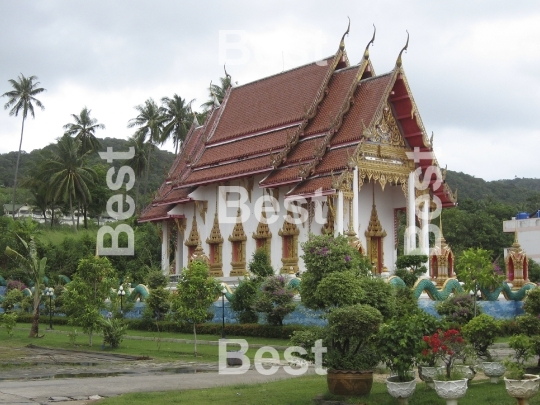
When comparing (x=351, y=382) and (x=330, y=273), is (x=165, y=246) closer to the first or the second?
(x=330, y=273)

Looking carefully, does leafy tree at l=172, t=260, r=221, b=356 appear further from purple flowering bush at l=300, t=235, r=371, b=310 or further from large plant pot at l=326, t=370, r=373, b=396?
large plant pot at l=326, t=370, r=373, b=396

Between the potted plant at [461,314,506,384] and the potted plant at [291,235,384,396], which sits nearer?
the potted plant at [291,235,384,396]

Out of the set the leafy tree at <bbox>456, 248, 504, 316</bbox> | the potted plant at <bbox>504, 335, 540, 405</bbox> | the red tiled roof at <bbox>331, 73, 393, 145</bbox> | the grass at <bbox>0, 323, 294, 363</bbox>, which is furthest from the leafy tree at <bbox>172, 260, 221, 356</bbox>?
the potted plant at <bbox>504, 335, 540, 405</bbox>

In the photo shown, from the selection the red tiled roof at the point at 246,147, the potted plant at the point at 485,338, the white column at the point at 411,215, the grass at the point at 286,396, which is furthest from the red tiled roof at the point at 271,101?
the potted plant at the point at 485,338

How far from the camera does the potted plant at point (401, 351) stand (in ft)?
36.2

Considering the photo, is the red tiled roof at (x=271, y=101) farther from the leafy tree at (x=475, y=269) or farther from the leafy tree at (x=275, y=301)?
the leafy tree at (x=475, y=269)

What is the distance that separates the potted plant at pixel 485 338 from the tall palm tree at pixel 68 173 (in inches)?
1751

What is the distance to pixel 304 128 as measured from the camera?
2908 cm

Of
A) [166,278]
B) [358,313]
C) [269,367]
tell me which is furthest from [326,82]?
[358,313]

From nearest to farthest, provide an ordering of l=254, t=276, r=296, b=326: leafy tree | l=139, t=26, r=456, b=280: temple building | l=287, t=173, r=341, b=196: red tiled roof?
1. l=254, t=276, r=296, b=326: leafy tree
2. l=287, t=173, r=341, b=196: red tiled roof
3. l=139, t=26, r=456, b=280: temple building

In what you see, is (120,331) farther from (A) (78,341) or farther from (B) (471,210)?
(B) (471,210)

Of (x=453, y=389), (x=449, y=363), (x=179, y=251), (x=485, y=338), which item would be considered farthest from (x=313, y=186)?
(x=453, y=389)

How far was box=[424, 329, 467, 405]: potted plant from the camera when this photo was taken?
10422 mm

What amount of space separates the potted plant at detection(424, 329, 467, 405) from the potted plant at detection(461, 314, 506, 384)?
3.03 ft
